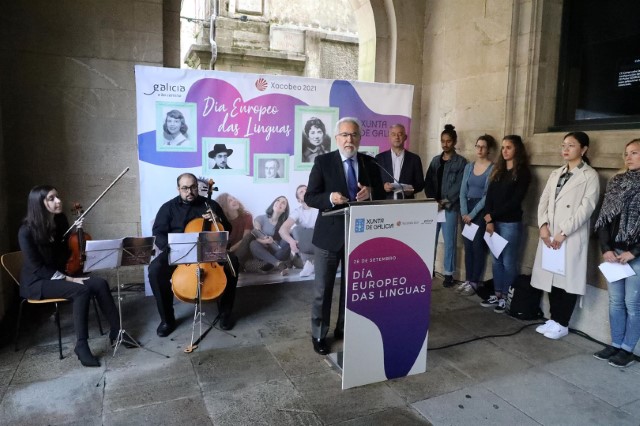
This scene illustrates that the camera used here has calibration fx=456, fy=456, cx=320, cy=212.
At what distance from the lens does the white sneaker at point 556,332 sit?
12.4 ft

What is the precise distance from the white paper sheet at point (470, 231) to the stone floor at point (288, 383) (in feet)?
3.51

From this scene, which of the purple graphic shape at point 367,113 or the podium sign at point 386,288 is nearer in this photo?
the podium sign at point 386,288

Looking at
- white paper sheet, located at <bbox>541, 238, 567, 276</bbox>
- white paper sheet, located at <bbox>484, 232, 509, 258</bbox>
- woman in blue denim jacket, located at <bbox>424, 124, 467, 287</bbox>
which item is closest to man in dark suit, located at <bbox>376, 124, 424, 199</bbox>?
woman in blue denim jacket, located at <bbox>424, 124, 467, 287</bbox>

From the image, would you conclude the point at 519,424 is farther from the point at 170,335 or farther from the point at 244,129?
the point at 244,129

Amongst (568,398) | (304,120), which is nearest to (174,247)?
(304,120)

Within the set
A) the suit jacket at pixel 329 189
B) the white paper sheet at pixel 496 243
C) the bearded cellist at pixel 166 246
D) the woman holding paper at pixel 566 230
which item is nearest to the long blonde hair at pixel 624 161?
the woman holding paper at pixel 566 230

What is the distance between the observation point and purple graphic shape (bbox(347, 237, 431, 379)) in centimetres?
275

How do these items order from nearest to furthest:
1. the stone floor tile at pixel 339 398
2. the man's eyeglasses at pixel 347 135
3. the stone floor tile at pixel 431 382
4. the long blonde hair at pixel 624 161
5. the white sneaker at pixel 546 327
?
1. the stone floor tile at pixel 339 398
2. the stone floor tile at pixel 431 382
3. the man's eyeglasses at pixel 347 135
4. the long blonde hair at pixel 624 161
5. the white sneaker at pixel 546 327

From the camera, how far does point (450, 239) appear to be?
5.15 metres

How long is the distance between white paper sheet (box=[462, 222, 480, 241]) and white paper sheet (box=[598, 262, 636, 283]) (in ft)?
4.61

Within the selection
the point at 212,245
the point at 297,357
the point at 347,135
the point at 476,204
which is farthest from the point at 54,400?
the point at 476,204

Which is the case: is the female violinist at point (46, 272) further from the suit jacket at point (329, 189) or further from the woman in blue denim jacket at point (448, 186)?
the woman in blue denim jacket at point (448, 186)

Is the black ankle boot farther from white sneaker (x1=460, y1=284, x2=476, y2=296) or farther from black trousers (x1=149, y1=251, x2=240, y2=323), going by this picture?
white sneaker (x1=460, y1=284, x2=476, y2=296)

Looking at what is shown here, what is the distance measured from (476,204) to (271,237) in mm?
2164
